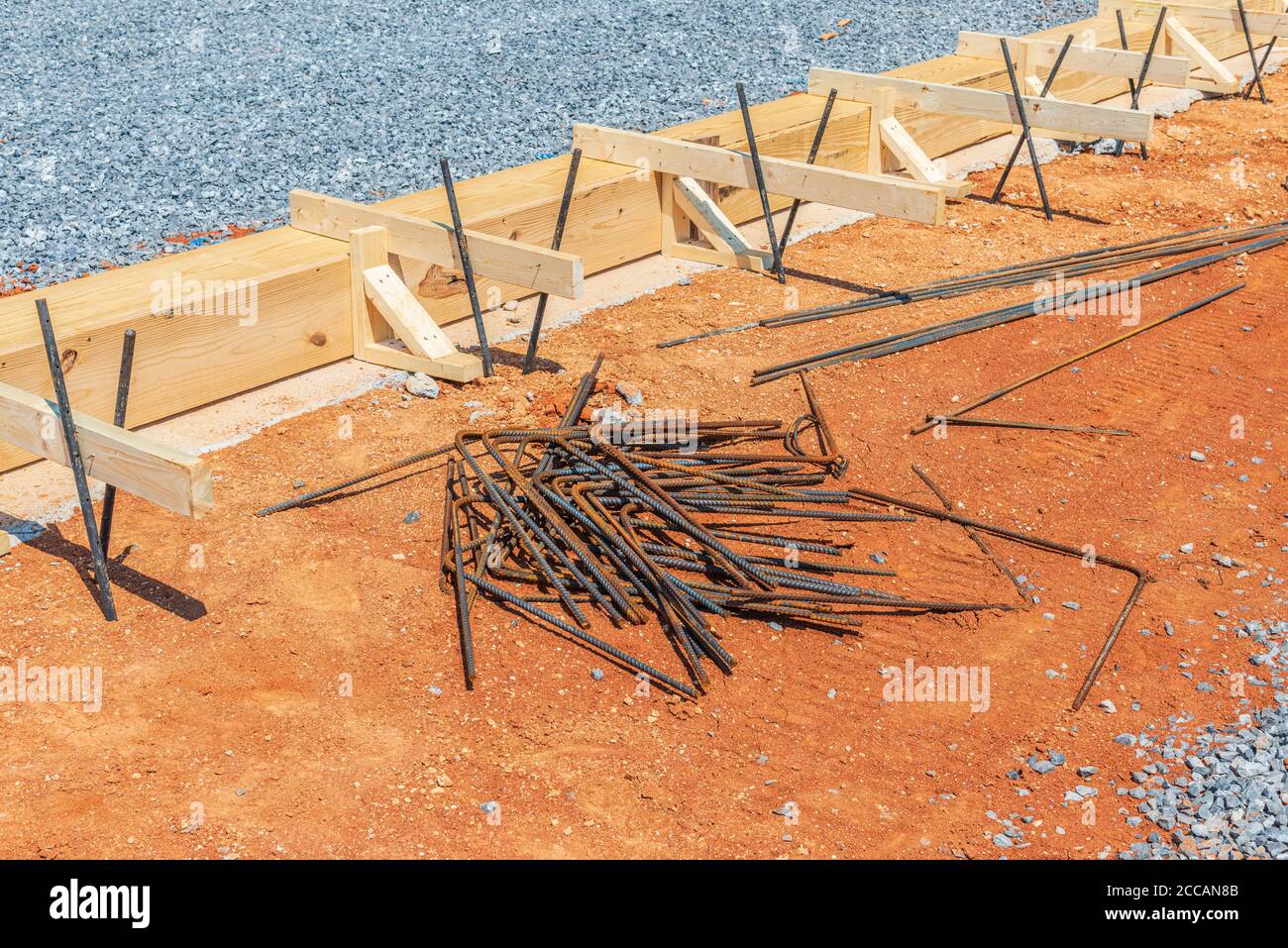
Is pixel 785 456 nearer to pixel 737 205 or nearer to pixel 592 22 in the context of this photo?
pixel 737 205

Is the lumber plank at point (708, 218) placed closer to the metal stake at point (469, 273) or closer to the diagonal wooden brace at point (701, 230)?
the diagonal wooden brace at point (701, 230)

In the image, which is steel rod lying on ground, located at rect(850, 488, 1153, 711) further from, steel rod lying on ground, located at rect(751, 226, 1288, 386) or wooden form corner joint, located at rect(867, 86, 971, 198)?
wooden form corner joint, located at rect(867, 86, 971, 198)

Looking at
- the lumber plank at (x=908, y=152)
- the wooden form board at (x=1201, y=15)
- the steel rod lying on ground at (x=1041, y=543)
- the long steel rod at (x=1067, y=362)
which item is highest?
the wooden form board at (x=1201, y=15)

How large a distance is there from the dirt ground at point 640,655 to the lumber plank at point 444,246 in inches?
22.1

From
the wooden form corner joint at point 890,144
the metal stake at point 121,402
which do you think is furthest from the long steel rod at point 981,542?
the wooden form corner joint at point 890,144

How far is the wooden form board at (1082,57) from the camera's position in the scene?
11445 millimetres

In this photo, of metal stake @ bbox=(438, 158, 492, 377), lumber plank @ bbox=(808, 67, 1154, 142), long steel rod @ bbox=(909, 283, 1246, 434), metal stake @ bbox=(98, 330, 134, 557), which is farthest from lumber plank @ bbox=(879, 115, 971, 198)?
metal stake @ bbox=(98, 330, 134, 557)

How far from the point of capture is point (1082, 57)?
39.4 feet

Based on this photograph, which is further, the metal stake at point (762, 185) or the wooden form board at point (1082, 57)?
the wooden form board at point (1082, 57)

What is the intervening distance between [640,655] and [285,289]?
320 centimetres

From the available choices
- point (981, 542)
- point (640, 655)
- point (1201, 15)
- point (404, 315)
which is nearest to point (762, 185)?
point (404, 315)

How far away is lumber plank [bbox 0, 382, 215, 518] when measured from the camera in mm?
4516

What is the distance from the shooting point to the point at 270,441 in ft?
20.9

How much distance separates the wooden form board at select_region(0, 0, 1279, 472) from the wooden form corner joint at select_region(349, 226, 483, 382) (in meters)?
0.08
